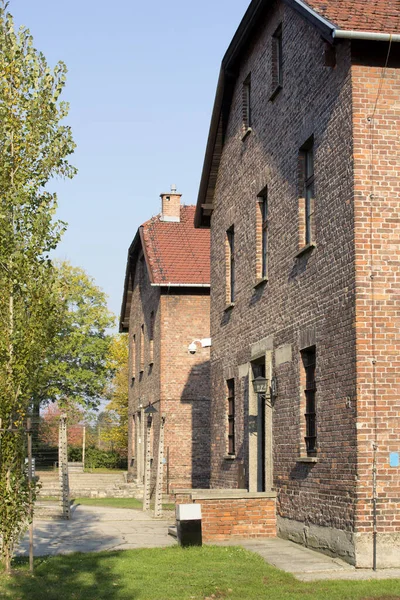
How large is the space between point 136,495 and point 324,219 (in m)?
20.7

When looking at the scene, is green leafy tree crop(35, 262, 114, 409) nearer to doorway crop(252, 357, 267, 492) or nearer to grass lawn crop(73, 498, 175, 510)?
grass lawn crop(73, 498, 175, 510)

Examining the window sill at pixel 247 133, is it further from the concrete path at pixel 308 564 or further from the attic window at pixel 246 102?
the concrete path at pixel 308 564

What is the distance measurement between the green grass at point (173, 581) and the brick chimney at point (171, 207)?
22.8 metres

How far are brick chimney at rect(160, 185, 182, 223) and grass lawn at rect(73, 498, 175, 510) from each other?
35.2 feet

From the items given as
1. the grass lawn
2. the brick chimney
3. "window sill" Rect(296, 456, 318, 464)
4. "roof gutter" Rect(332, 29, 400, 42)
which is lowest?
the grass lawn

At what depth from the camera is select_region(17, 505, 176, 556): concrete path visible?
15.0 meters

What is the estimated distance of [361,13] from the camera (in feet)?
42.5

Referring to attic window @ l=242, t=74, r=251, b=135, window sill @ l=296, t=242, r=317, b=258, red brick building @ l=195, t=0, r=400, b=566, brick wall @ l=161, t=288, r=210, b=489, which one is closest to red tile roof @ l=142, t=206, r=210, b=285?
brick wall @ l=161, t=288, r=210, b=489

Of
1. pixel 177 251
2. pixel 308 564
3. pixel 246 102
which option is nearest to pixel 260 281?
pixel 246 102

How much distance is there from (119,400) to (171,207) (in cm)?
1940

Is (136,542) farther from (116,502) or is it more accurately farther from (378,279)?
(116,502)

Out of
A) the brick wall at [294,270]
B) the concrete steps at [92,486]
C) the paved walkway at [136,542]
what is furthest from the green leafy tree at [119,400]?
the brick wall at [294,270]

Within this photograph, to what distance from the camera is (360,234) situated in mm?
12125

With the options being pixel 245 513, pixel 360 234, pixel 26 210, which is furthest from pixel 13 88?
pixel 245 513
